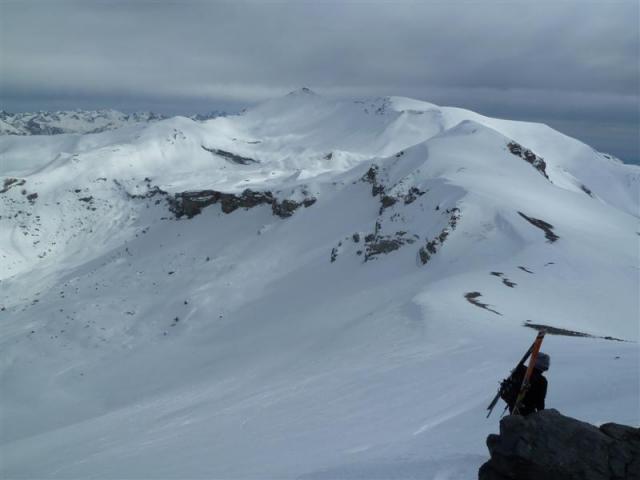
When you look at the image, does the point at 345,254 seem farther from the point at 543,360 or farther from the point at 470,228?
the point at 543,360

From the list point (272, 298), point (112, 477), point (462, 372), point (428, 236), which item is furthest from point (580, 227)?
point (112, 477)

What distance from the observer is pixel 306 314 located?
3288 cm

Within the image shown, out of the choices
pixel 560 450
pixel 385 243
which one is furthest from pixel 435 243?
pixel 560 450

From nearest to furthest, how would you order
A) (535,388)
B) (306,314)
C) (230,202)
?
(535,388), (306,314), (230,202)

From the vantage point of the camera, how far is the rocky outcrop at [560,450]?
21.5 feet

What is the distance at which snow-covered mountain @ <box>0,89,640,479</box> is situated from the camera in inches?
510

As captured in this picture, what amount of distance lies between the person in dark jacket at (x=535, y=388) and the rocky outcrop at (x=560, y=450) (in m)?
0.47

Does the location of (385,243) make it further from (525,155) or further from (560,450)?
(560,450)

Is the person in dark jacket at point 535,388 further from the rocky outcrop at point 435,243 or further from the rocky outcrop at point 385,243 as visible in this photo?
the rocky outcrop at point 385,243

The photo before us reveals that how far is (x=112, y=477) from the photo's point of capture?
14.0 meters

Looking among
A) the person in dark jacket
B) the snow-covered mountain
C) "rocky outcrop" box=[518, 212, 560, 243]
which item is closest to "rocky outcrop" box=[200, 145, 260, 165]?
the snow-covered mountain

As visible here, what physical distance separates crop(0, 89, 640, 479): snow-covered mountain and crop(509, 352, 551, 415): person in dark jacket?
5.16 ft

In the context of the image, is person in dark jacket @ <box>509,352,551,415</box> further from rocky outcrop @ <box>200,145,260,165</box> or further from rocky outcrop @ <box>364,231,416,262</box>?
rocky outcrop @ <box>200,145,260,165</box>

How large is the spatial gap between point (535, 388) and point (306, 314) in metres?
25.8
